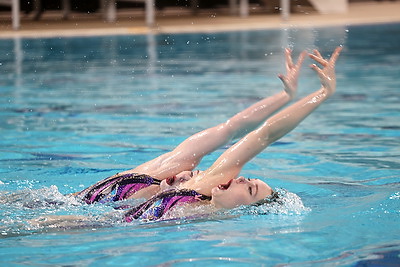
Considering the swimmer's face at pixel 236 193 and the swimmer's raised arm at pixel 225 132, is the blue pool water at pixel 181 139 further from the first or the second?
the swimmer's raised arm at pixel 225 132

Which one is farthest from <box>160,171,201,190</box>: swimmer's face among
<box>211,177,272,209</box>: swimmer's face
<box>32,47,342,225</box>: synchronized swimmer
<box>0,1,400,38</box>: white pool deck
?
<box>0,1,400,38</box>: white pool deck

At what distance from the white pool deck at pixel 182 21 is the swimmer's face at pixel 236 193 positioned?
37.4 feet

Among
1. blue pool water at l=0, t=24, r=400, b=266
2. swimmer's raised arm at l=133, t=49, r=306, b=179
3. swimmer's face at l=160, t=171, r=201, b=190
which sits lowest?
blue pool water at l=0, t=24, r=400, b=266

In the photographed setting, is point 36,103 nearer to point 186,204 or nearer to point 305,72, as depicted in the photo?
point 305,72

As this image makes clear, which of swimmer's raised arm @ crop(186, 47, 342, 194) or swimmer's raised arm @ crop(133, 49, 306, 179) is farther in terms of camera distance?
swimmer's raised arm @ crop(133, 49, 306, 179)

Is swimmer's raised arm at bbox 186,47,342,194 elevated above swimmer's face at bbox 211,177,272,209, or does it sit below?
above

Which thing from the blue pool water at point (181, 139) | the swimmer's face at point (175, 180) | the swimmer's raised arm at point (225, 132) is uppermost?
the swimmer's raised arm at point (225, 132)

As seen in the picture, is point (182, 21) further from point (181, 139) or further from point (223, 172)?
point (223, 172)

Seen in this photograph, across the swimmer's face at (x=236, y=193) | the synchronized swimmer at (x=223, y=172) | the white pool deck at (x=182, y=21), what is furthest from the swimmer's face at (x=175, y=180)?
the white pool deck at (x=182, y=21)

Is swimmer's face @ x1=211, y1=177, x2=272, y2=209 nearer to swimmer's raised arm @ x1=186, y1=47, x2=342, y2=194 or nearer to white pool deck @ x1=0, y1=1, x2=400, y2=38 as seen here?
swimmer's raised arm @ x1=186, y1=47, x2=342, y2=194

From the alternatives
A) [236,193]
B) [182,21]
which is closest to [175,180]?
[236,193]

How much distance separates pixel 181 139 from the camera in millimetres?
5902

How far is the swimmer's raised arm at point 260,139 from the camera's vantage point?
3568 millimetres

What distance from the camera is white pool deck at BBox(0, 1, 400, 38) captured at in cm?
1541
